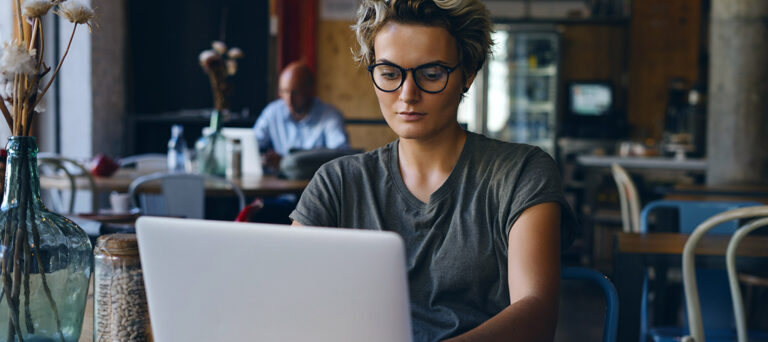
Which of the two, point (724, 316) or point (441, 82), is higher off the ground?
point (441, 82)

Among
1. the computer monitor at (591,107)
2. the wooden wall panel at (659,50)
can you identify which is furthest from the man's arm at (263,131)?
the wooden wall panel at (659,50)

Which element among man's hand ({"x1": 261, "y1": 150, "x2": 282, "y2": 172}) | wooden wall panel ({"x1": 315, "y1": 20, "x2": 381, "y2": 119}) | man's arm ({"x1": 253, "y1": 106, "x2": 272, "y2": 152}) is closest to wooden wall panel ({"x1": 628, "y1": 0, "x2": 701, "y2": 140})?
wooden wall panel ({"x1": 315, "y1": 20, "x2": 381, "y2": 119})

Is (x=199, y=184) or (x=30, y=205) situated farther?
(x=199, y=184)

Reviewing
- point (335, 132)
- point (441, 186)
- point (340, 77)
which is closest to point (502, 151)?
point (441, 186)

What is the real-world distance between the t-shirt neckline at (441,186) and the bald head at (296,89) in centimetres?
312

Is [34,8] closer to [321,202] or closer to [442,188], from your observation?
[321,202]

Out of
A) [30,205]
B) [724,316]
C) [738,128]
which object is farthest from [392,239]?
[738,128]

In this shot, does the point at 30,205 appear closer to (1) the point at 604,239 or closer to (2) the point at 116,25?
(2) the point at 116,25

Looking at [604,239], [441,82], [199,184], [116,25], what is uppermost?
[116,25]

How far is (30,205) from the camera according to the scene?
982 mm

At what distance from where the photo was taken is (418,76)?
121cm

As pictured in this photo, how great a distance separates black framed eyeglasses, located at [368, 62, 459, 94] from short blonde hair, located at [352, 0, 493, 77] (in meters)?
0.07

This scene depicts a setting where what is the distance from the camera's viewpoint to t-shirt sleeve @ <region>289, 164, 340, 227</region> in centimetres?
126

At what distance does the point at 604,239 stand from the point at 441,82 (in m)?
4.72
